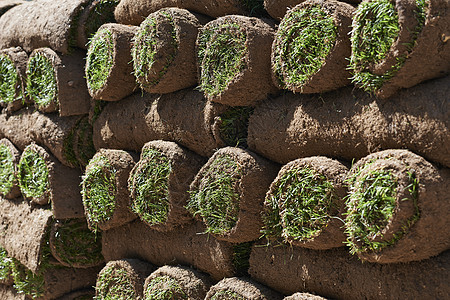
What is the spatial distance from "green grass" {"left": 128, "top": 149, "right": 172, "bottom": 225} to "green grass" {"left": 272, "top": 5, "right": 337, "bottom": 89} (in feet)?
2.03

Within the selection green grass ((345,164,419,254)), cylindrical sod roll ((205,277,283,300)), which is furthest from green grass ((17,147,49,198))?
green grass ((345,164,419,254))

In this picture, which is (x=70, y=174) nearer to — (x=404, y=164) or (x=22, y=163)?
(x=22, y=163)

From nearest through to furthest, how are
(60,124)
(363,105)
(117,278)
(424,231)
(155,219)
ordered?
(424,231) < (363,105) < (155,219) < (117,278) < (60,124)

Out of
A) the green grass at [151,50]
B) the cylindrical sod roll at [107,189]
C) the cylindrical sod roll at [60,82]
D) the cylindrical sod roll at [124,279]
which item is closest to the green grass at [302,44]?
the green grass at [151,50]

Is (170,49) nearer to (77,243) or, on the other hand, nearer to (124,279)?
(124,279)

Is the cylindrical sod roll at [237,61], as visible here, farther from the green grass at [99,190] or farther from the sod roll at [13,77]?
the sod roll at [13,77]

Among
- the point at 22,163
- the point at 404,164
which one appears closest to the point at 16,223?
the point at 22,163

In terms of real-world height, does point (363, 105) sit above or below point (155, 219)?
above

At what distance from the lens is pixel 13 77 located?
2.79 m

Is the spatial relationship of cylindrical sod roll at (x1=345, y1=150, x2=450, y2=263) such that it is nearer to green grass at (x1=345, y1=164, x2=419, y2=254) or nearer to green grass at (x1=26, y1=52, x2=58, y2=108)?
green grass at (x1=345, y1=164, x2=419, y2=254)

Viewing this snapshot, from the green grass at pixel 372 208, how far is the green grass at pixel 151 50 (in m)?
0.90

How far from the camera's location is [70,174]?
2578 millimetres

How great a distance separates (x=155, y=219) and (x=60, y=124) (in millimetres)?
831

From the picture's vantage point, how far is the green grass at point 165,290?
198 cm
